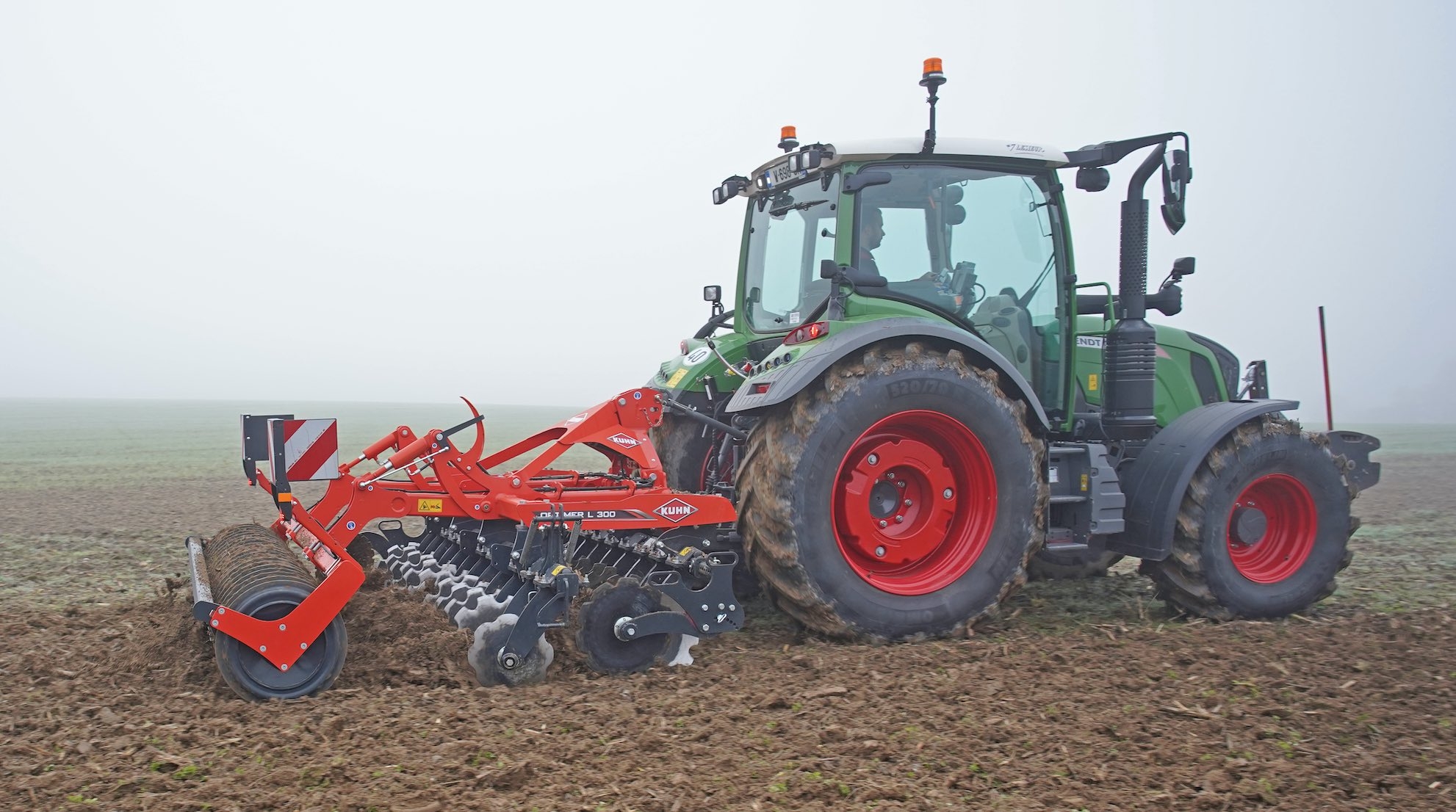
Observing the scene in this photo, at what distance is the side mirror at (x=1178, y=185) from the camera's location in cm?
557

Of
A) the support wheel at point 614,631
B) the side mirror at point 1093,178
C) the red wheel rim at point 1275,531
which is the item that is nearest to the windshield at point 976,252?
the side mirror at point 1093,178

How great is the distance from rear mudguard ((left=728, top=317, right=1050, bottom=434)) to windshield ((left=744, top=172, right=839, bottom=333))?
63 centimetres

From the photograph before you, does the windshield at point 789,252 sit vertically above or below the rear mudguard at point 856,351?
above

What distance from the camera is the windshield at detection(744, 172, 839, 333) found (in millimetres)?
5621

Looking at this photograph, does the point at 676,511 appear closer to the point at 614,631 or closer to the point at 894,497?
the point at 614,631

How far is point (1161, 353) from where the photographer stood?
21.1 feet

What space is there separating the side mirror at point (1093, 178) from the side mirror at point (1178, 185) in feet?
1.06

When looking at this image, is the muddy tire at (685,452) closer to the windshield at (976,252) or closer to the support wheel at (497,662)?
the windshield at (976,252)

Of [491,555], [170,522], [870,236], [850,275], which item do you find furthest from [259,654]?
[170,522]

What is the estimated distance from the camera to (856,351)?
197 inches

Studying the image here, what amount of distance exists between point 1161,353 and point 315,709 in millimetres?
5055

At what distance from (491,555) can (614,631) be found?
0.83m

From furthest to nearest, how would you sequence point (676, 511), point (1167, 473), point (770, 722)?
point (1167, 473), point (676, 511), point (770, 722)

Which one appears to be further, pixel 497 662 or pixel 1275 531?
pixel 1275 531
